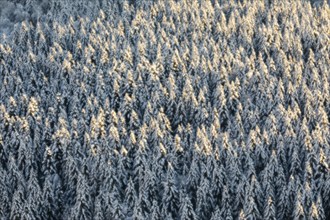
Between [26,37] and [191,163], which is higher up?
[26,37]

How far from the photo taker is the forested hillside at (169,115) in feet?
172

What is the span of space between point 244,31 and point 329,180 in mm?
36770

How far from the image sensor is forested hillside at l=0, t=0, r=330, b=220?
52.3 m

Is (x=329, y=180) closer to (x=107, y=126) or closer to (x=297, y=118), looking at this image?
(x=297, y=118)

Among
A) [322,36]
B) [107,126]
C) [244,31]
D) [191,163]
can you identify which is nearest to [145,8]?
[244,31]

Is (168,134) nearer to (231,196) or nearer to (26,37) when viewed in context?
(231,196)

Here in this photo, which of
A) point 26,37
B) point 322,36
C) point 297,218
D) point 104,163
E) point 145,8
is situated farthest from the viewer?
point 145,8

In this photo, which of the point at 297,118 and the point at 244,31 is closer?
the point at 297,118

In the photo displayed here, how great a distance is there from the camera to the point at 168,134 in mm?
60406

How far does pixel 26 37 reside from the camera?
8688cm

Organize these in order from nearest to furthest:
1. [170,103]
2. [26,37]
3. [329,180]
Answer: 1. [329,180]
2. [170,103]
3. [26,37]

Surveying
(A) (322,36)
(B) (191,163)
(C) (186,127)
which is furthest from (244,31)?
(B) (191,163)

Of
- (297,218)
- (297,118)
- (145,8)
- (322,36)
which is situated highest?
(145,8)

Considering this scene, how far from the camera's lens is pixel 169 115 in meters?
65.2
